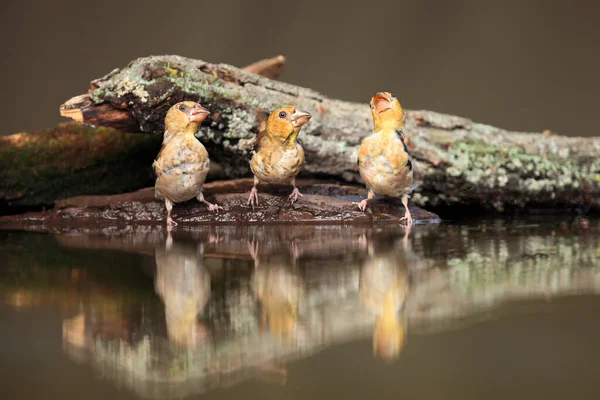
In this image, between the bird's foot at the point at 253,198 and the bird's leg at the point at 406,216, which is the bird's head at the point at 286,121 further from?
the bird's leg at the point at 406,216

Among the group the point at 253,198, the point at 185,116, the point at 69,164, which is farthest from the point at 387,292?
the point at 69,164

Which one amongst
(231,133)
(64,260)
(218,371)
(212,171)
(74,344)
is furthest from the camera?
(212,171)

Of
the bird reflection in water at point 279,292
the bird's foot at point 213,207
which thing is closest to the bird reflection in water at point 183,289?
the bird reflection in water at point 279,292

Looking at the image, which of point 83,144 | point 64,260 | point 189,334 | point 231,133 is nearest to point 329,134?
point 231,133

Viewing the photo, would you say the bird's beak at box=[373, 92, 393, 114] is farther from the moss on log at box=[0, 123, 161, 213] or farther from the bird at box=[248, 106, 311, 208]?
the moss on log at box=[0, 123, 161, 213]

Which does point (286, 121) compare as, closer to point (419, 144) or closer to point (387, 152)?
point (387, 152)

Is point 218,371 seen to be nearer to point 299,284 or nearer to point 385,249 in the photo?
point 299,284
